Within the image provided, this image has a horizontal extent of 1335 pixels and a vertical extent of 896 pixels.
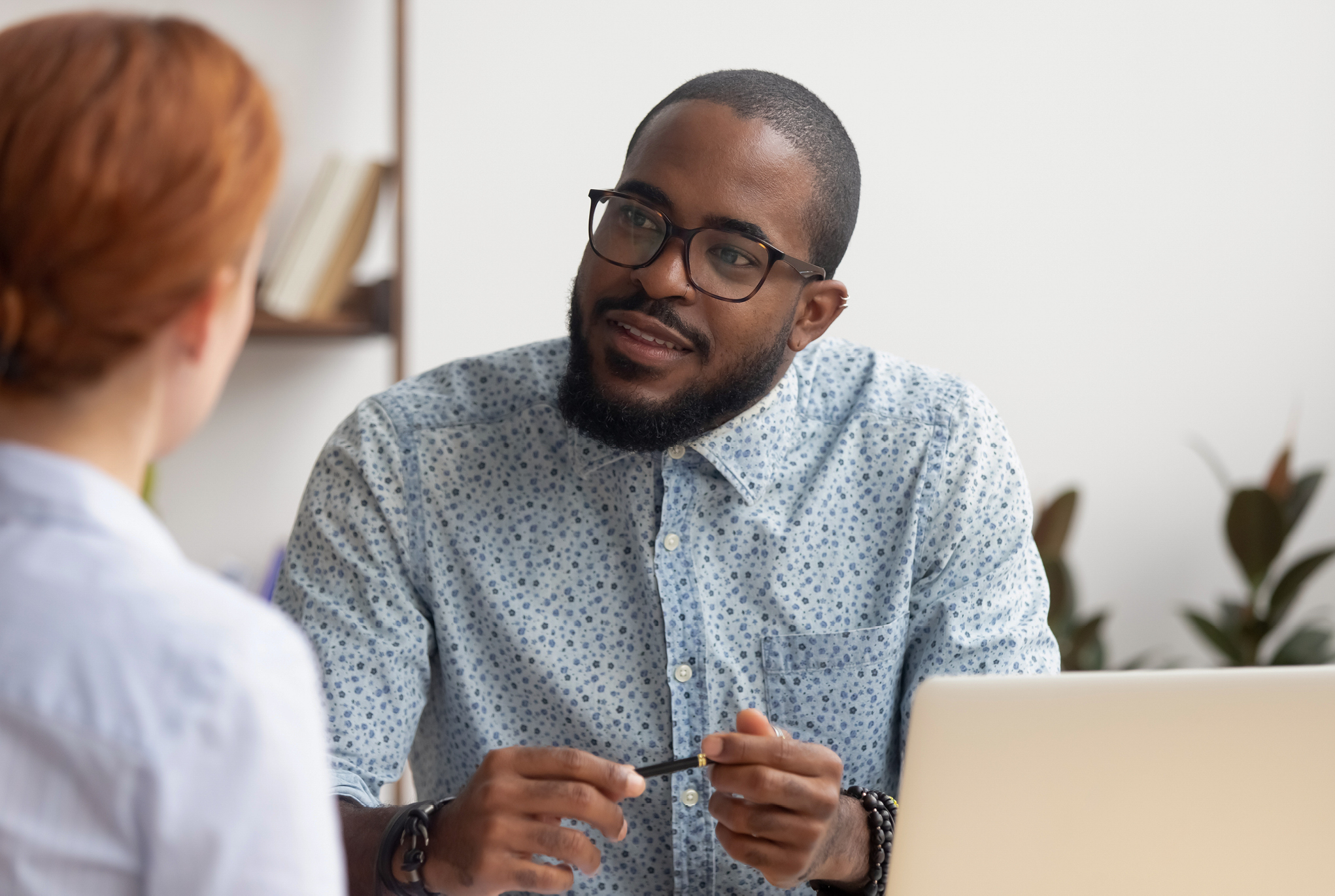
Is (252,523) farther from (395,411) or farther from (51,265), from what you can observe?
(51,265)

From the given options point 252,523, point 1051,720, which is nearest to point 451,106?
point 252,523

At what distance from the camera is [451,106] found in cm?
233

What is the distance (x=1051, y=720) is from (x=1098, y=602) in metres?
1.90

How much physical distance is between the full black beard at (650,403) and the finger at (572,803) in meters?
0.40

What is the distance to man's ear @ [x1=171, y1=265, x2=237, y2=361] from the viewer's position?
24.2 inches

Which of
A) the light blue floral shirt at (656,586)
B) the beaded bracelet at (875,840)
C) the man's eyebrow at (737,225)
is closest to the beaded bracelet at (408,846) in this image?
the light blue floral shirt at (656,586)

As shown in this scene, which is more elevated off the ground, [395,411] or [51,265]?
[51,265]

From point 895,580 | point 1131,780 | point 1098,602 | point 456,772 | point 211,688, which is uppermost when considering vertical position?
point 211,688

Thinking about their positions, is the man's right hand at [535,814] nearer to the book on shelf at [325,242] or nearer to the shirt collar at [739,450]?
the shirt collar at [739,450]

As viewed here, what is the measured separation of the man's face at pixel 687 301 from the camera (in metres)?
1.26

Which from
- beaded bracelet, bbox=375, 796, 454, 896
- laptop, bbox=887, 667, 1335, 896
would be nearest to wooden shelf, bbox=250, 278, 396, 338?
beaded bracelet, bbox=375, 796, 454, 896

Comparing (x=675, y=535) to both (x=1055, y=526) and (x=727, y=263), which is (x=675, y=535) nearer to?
(x=727, y=263)

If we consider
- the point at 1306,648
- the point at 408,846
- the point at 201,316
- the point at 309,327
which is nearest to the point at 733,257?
the point at 408,846

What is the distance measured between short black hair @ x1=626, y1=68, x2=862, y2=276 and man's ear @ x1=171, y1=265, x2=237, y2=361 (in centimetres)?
76
